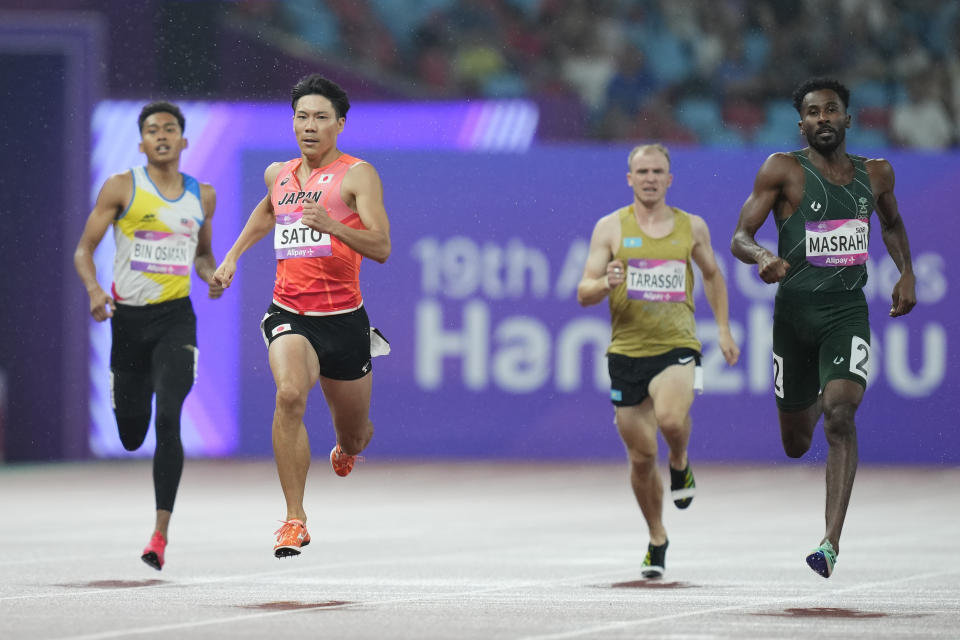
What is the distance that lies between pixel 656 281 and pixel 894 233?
4.45 ft

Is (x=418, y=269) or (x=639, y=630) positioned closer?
(x=639, y=630)

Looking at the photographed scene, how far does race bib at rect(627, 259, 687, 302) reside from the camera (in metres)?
10.3

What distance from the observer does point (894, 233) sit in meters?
9.61

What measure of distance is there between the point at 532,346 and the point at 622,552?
877cm

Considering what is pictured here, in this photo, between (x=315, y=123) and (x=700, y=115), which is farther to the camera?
(x=700, y=115)

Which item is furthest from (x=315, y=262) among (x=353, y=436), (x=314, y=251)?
(x=353, y=436)

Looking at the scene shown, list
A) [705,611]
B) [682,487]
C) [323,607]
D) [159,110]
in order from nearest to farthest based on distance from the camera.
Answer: [705,611], [323,607], [159,110], [682,487]

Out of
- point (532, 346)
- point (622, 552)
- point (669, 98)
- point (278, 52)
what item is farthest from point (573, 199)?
point (622, 552)

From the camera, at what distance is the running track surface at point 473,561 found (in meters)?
7.71

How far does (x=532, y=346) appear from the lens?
20.2 meters

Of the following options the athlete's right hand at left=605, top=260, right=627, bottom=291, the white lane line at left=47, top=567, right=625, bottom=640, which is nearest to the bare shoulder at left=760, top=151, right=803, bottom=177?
the athlete's right hand at left=605, top=260, right=627, bottom=291

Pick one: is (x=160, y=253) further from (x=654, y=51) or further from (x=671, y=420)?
(x=654, y=51)

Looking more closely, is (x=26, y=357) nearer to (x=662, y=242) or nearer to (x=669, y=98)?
(x=669, y=98)

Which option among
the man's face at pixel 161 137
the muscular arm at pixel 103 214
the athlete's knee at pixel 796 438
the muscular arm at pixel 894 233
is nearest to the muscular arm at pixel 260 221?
the man's face at pixel 161 137
